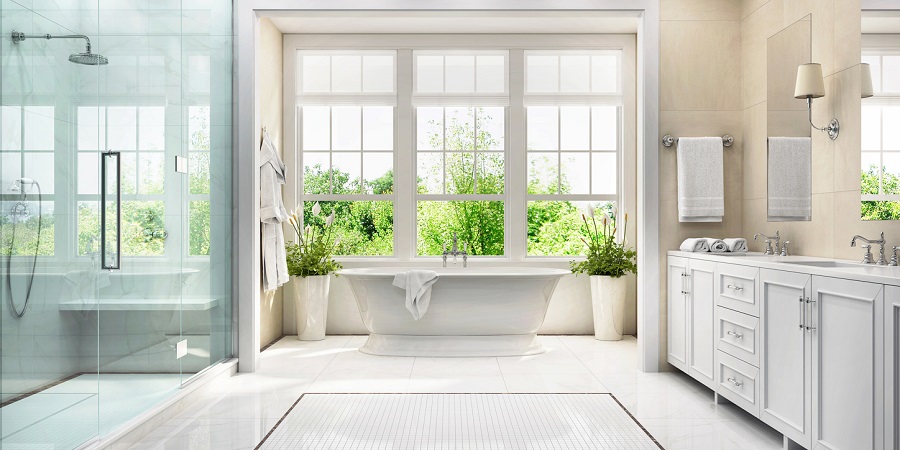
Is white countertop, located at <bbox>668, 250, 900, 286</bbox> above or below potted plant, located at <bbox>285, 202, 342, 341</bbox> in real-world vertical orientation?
above

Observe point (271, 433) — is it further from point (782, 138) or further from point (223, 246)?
point (782, 138)

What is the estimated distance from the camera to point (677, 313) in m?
3.98

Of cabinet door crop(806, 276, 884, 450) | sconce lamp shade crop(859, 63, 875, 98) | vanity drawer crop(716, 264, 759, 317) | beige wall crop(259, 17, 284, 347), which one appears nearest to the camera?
cabinet door crop(806, 276, 884, 450)

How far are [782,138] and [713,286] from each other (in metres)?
A: 0.99

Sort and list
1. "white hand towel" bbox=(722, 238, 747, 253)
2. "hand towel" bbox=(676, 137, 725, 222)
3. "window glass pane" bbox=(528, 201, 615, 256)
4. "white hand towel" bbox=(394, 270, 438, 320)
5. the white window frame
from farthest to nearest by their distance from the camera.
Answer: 1. "window glass pane" bbox=(528, 201, 615, 256)
2. the white window frame
3. "white hand towel" bbox=(394, 270, 438, 320)
4. "hand towel" bbox=(676, 137, 725, 222)
5. "white hand towel" bbox=(722, 238, 747, 253)

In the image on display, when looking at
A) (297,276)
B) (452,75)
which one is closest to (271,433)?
(297,276)

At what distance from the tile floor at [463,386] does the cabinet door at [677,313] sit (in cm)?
16

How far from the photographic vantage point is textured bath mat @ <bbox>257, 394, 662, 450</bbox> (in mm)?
2797

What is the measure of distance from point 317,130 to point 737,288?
3.81m

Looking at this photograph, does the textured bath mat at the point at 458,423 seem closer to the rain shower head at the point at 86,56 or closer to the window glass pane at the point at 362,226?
the rain shower head at the point at 86,56

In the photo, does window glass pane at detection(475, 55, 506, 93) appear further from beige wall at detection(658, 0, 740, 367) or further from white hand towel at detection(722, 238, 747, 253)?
white hand towel at detection(722, 238, 747, 253)

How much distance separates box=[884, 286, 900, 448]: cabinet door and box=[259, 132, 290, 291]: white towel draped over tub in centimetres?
368

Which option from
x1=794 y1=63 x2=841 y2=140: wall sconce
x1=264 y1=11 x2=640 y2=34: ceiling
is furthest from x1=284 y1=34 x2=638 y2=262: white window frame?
x1=794 y1=63 x2=841 y2=140: wall sconce

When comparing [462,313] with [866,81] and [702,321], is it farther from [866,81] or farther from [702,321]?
[866,81]
